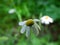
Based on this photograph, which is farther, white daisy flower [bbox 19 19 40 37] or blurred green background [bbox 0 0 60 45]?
blurred green background [bbox 0 0 60 45]

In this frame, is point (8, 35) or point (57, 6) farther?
point (57, 6)

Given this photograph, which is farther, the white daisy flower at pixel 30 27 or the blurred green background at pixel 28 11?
the blurred green background at pixel 28 11

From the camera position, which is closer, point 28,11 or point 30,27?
point 30,27

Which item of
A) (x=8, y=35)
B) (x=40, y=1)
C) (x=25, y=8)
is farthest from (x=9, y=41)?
(x=40, y=1)

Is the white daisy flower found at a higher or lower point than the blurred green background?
lower

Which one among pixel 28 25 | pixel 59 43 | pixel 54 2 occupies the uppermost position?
pixel 54 2

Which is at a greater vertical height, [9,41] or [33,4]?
[33,4]

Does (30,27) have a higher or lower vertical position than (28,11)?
lower

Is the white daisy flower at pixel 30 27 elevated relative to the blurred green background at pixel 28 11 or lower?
lower

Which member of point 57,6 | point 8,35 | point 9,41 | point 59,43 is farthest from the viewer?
point 57,6

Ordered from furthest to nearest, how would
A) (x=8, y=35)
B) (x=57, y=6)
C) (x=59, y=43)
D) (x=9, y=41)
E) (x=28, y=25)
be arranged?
1. (x=57, y=6)
2. (x=59, y=43)
3. (x=8, y=35)
4. (x=9, y=41)
5. (x=28, y=25)

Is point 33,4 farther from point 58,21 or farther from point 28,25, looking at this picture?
point 28,25
